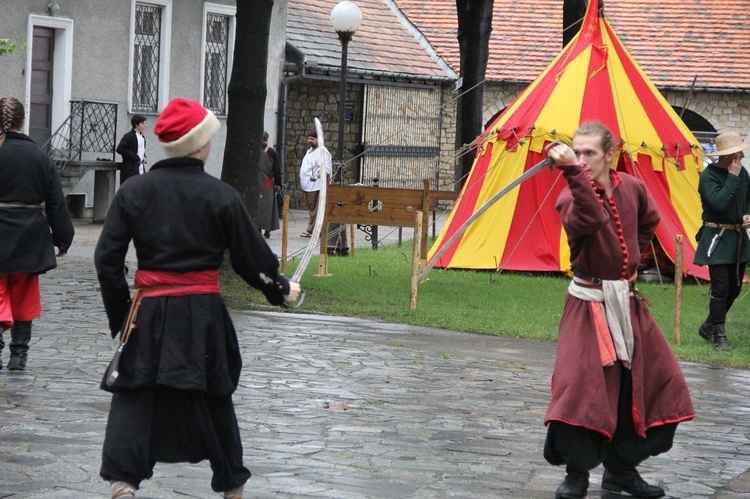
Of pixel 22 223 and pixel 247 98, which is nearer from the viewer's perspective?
pixel 22 223

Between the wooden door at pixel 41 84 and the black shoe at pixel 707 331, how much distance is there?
13.1 meters

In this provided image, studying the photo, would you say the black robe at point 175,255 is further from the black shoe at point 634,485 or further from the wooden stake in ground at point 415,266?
the wooden stake in ground at point 415,266

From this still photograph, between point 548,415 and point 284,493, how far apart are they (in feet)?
4.04

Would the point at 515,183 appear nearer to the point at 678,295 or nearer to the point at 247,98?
the point at 678,295

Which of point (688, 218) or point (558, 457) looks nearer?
point (558, 457)

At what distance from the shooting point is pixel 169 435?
500 cm

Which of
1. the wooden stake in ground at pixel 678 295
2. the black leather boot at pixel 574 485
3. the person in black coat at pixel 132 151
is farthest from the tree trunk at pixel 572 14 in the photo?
the black leather boot at pixel 574 485

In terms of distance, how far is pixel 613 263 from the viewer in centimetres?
588

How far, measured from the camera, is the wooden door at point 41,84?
21172 mm

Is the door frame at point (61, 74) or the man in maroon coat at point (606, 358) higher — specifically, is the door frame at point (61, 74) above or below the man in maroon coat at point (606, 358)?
above

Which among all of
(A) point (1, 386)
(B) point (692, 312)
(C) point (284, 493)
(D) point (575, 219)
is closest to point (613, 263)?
(D) point (575, 219)

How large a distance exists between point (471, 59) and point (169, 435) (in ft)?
53.0

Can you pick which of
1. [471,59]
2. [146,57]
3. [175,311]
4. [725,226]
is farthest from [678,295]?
[146,57]

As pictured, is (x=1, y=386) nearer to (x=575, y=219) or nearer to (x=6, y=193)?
(x=6, y=193)
